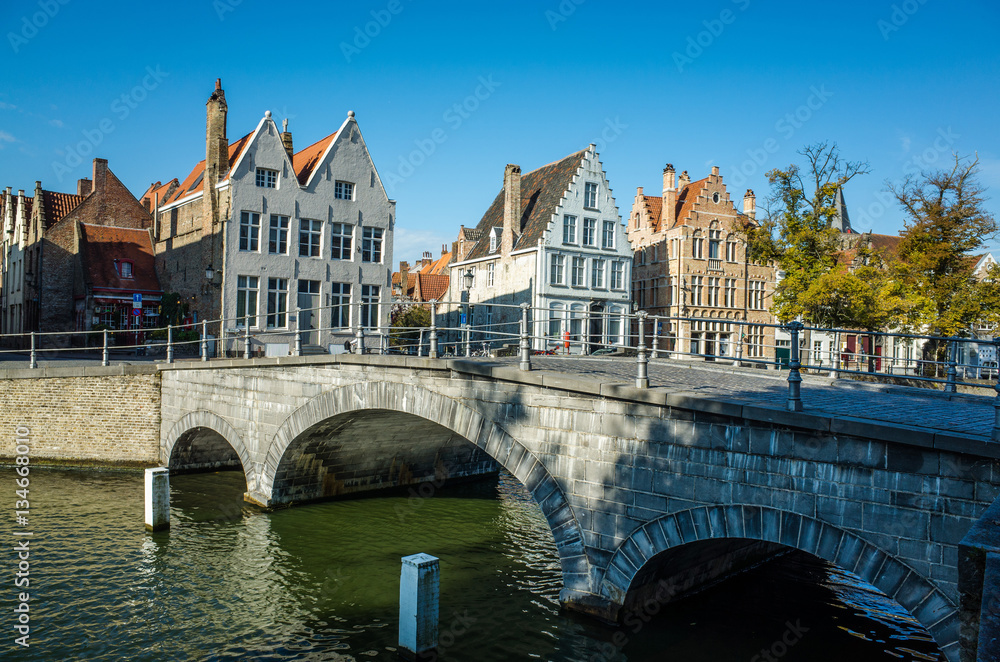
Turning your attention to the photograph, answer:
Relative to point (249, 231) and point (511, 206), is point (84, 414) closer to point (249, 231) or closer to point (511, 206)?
point (249, 231)

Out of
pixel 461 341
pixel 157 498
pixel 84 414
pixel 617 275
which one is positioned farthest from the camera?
pixel 617 275

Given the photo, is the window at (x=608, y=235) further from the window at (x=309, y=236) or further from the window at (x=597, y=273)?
the window at (x=309, y=236)

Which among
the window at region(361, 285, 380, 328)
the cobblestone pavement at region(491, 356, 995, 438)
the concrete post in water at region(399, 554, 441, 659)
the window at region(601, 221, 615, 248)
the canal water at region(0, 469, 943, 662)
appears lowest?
the canal water at region(0, 469, 943, 662)

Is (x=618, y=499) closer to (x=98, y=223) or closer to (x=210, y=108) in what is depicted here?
Answer: (x=210, y=108)

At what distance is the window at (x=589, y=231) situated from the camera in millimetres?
37375

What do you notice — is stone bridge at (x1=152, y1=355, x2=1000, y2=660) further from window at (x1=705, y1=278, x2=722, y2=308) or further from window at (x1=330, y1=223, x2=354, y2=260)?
window at (x1=705, y1=278, x2=722, y2=308)

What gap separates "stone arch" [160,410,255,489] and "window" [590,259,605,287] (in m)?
23.7

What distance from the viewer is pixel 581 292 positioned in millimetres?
37031

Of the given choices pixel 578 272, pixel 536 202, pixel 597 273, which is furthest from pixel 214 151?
pixel 597 273

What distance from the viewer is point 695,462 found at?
8.13m

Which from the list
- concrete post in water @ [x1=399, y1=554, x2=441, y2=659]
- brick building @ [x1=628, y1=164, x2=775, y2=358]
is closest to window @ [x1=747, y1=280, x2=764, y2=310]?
brick building @ [x1=628, y1=164, x2=775, y2=358]

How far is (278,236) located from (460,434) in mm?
19573

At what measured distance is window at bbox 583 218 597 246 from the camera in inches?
1471

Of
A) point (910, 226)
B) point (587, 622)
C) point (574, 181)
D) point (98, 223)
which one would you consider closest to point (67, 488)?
point (587, 622)
